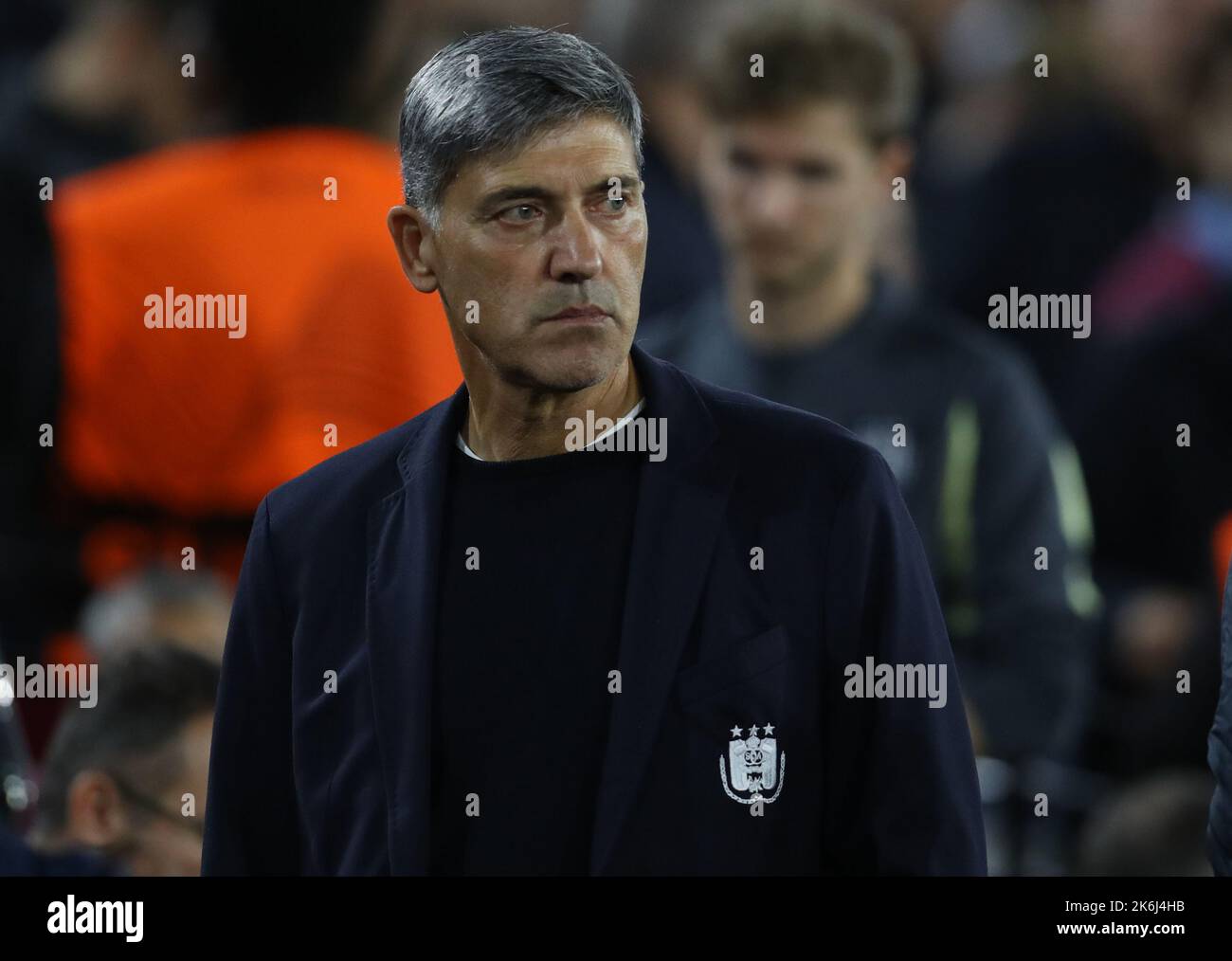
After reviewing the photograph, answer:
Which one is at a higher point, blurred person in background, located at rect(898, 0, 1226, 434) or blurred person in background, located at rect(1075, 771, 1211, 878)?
blurred person in background, located at rect(898, 0, 1226, 434)

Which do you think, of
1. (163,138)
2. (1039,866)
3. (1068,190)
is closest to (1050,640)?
(1039,866)

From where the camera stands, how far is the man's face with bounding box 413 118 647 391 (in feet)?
7.43

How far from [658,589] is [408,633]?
273 mm

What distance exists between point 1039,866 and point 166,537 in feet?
5.44

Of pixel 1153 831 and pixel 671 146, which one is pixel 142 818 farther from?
pixel 671 146

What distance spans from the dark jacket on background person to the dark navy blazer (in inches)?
58.3

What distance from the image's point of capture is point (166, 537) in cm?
366

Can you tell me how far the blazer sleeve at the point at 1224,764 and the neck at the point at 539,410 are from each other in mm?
689

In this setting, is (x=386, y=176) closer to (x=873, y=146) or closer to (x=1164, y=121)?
(x=873, y=146)

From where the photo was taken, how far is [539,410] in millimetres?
2359
